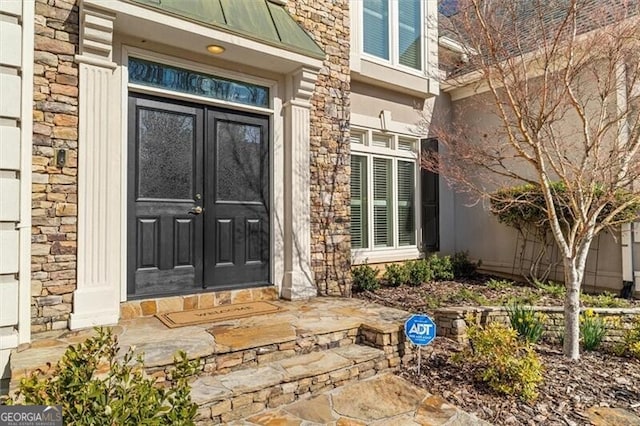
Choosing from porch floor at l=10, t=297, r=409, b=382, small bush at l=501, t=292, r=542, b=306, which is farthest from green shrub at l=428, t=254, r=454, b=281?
porch floor at l=10, t=297, r=409, b=382

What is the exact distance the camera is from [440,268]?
7.30 metres

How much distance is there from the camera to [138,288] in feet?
13.3

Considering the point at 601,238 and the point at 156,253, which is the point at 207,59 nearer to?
the point at 156,253

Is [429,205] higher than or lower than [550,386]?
higher

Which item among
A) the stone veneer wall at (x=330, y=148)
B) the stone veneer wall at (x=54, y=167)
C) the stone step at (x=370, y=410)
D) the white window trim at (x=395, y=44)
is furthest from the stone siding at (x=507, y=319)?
the white window trim at (x=395, y=44)

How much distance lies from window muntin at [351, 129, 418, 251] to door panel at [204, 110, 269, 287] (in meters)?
2.19

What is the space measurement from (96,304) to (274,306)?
1800 millimetres

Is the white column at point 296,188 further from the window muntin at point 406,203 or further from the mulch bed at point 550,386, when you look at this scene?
the window muntin at point 406,203

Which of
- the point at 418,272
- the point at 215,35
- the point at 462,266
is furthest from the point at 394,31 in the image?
the point at 462,266

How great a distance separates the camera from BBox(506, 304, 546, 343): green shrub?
4.06 metres

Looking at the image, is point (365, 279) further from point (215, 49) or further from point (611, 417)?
point (215, 49)

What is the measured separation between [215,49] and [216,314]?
2.84 m

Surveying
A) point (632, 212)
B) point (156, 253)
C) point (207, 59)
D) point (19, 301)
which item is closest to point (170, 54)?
point (207, 59)

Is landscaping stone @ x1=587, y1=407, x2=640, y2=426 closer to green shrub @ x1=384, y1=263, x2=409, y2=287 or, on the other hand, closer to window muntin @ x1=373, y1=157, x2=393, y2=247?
green shrub @ x1=384, y1=263, x2=409, y2=287
